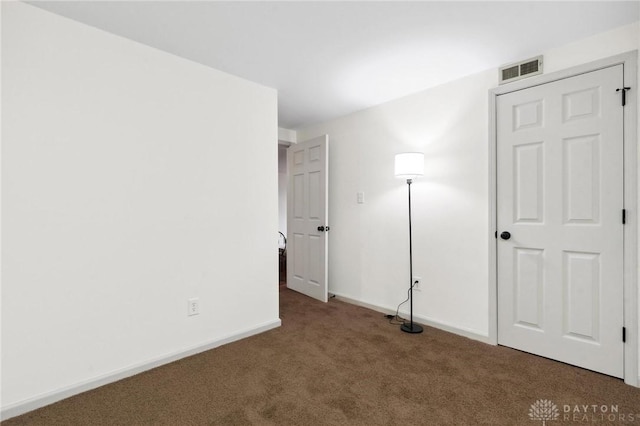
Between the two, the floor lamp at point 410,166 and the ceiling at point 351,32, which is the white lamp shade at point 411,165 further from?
the ceiling at point 351,32

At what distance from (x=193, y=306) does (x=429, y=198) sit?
2.38 meters

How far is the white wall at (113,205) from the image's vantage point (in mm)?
1776

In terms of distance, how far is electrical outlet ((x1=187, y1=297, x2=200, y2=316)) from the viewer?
8.09 ft

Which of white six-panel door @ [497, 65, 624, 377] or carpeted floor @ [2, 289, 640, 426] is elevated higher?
white six-panel door @ [497, 65, 624, 377]

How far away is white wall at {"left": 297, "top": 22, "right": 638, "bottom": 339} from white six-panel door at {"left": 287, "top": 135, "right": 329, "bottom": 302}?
262mm

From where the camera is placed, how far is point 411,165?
9.54 feet

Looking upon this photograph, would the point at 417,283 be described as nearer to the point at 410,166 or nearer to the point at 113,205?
the point at 410,166

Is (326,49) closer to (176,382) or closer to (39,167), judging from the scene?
(39,167)

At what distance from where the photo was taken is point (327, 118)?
4.08m

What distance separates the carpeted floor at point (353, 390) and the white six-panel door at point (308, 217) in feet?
4.47

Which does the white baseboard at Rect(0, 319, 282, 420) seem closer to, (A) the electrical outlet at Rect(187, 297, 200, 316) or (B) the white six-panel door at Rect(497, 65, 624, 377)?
(A) the electrical outlet at Rect(187, 297, 200, 316)

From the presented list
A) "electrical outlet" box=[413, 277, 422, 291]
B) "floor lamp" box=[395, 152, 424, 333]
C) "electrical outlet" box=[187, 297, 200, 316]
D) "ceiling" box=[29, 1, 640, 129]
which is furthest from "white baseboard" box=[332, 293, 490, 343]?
"ceiling" box=[29, 1, 640, 129]

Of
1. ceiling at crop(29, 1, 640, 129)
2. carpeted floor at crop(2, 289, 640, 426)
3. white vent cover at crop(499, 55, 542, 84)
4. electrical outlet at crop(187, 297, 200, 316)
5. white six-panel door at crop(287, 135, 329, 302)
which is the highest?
ceiling at crop(29, 1, 640, 129)

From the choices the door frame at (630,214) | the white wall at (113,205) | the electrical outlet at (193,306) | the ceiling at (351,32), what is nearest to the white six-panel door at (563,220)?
the door frame at (630,214)
